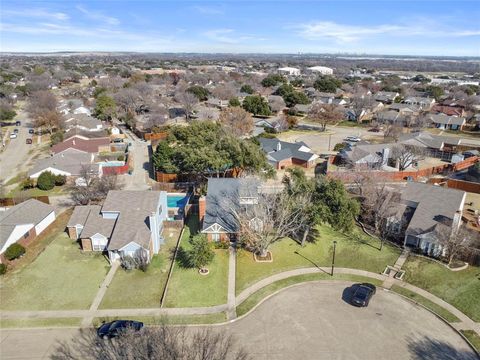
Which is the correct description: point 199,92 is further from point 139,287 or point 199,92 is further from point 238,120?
point 139,287

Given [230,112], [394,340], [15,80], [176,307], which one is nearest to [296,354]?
[394,340]

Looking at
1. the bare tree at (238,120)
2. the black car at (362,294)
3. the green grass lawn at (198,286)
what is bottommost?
the green grass lawn at (198,286)

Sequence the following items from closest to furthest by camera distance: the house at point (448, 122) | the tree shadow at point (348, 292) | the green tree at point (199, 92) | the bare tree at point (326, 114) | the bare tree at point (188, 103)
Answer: the tree shadow at point (348, 292) → the bare tree at point (326, 114) → the house at point (448, 122) → the bare tree at point (188, 103) → the green tree at point (199, 92)

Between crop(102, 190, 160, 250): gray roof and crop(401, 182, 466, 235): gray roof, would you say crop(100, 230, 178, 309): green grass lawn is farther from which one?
crop(401, 182, 466, 235): gray roof

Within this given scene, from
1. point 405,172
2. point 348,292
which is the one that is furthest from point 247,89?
point 348,292

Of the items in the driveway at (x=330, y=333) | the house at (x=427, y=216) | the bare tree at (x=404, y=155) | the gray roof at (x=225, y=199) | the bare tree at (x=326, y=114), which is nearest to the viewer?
the driveway at (x=330, y=333)

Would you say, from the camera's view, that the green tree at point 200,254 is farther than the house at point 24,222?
No

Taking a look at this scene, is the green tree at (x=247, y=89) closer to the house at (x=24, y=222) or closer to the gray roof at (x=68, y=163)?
the gray roof at (x=68, y=163)

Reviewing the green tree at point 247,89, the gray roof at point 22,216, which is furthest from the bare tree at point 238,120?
the green tree at point 247,89
